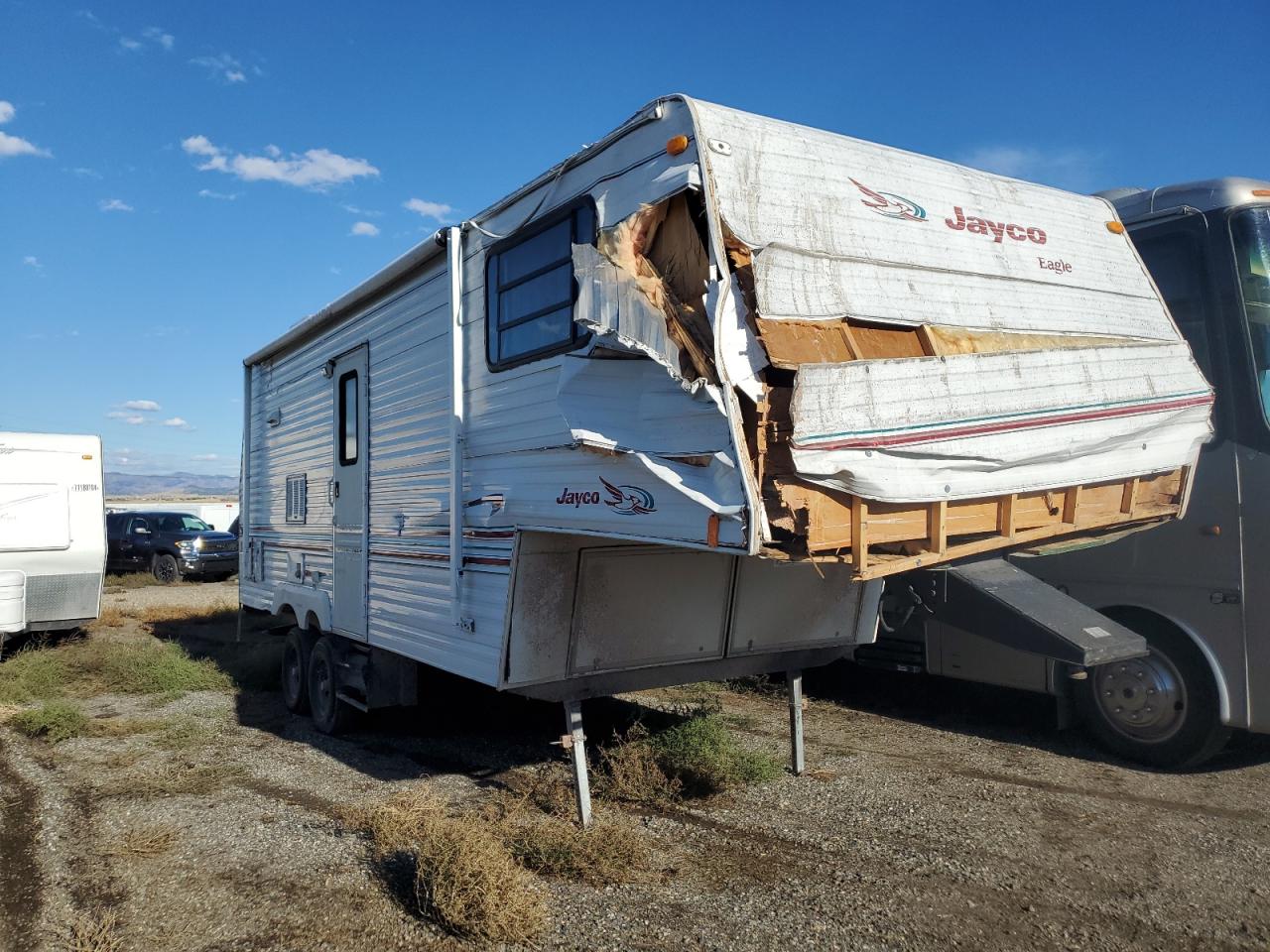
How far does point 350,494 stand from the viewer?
7.37 meters

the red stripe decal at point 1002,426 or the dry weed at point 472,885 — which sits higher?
the red stripe decal at point 1002,426

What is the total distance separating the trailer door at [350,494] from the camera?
713cm

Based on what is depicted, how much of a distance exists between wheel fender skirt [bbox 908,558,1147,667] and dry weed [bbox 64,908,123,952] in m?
4.57

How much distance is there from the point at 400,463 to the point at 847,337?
11.3 ft

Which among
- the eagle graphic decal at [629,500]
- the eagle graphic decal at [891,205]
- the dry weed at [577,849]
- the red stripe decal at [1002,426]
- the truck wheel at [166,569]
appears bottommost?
the dry weed at [577,849]

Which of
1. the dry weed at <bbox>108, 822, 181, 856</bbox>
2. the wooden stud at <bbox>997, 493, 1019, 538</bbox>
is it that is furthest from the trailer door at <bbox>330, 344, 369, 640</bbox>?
the wooden stud at <bbox>997, 493, 1019, 538</bbox>

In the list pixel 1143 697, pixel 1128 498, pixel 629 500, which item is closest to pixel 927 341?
pixel 629 500

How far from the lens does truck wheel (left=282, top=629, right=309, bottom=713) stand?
8172mm

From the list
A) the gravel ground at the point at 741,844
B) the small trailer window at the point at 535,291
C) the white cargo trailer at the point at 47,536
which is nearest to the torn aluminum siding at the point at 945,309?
the small trailer window at the point at 535,291

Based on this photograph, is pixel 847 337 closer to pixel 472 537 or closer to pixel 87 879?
pixel 472 537

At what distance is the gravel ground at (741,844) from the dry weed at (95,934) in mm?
36

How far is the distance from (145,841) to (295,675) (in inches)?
133

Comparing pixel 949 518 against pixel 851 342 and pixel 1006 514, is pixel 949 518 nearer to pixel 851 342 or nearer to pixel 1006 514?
pixel 1006 514

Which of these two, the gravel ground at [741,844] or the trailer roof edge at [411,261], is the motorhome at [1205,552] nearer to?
the gravel ground at [741,844]
